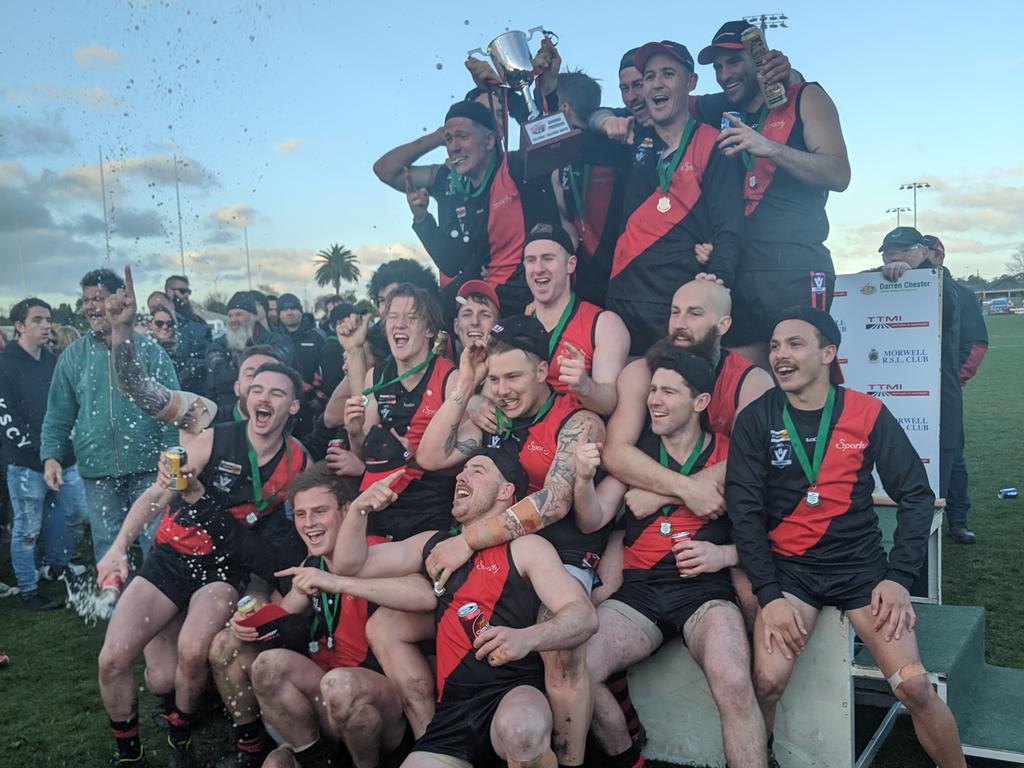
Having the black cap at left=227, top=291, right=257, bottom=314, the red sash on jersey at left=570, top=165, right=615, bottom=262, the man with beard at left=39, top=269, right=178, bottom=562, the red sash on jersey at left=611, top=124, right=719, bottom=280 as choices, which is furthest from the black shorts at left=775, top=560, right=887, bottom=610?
the black cap at left=227, top=291, right=257, bottom=314

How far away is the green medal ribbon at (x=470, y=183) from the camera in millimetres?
4699

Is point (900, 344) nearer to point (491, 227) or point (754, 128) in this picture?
point (754, 128)

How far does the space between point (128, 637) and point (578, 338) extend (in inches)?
94.8

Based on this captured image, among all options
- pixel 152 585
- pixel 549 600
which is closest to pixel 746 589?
pixel 549 600

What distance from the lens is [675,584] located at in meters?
3.40

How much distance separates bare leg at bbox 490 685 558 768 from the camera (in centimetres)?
280

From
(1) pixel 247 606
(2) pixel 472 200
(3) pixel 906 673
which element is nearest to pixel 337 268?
(2) pixel 472 200

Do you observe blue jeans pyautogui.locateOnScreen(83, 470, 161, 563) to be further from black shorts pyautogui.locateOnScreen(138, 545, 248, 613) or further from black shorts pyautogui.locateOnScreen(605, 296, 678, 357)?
black shorts pyautogui.locateOnScreen(605, 296, 678, 357)

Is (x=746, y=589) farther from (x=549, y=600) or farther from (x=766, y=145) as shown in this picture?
(x=766, y=145)

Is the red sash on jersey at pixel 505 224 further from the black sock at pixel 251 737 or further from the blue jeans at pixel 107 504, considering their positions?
the blue jeans at pixel 107 504

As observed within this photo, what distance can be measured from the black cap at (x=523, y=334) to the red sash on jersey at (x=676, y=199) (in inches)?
34.6

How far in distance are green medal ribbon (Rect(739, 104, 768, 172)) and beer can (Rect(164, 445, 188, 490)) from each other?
305cm

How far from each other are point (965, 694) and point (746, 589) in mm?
1073

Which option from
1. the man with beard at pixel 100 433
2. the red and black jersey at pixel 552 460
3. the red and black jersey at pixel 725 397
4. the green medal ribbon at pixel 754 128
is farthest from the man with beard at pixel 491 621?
the man with beard at pixel 100 433
